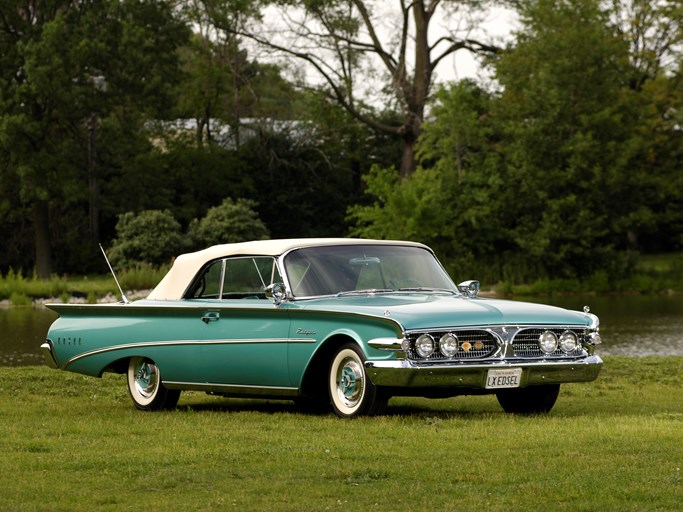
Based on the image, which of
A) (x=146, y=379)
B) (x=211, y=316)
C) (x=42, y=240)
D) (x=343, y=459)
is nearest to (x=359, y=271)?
(x=211, y=316)

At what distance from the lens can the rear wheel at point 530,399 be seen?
1257 centimetres

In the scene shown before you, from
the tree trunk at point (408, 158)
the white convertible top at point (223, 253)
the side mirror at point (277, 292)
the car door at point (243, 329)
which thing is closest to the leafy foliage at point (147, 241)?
the tree trunk at point (408, 158)

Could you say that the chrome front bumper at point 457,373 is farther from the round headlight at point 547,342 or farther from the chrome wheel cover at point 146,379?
the chrome wheel cover at point 146,379

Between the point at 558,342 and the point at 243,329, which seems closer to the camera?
the point at 558,342

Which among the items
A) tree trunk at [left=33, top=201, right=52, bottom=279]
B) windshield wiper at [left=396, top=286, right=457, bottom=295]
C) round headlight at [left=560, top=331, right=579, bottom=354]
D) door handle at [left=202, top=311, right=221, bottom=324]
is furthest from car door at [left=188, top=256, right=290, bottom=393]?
tree trunk at [left=33, top=201, right=52, bottom=279]

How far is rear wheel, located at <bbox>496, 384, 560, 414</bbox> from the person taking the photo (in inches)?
495

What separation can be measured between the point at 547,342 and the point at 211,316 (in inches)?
120

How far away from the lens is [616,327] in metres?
29.2

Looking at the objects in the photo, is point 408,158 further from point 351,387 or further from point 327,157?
point 351,387

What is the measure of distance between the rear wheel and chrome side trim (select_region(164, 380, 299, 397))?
194 centimetres

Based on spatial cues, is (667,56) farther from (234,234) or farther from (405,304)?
(405,304)

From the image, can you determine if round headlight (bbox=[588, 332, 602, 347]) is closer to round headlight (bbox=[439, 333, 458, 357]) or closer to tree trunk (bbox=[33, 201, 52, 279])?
round headlight (bbox=[439, 333, 458, 357])

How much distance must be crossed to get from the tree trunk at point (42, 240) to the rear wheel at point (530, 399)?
4089cm

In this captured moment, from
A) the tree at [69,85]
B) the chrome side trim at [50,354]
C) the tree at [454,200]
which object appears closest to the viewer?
the chrome side trim at [50,354]
